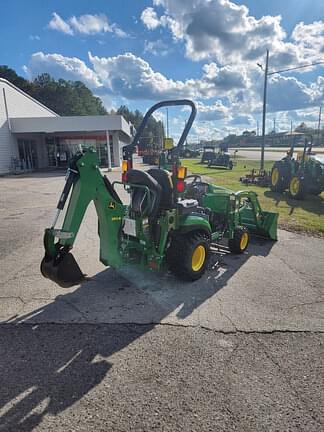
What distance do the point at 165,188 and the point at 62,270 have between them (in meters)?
1.73

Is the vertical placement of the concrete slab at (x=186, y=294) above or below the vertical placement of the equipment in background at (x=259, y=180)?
below

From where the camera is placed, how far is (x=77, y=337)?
3229 mm

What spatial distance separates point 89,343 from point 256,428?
1733mm

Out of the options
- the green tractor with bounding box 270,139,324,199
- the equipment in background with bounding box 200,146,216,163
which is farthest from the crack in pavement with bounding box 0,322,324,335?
the equipment in background with bounding box 200,146,216,163

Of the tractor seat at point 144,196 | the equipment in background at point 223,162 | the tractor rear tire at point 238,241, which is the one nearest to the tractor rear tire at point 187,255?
the tractor seat at point 144,196

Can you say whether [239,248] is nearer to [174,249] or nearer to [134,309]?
[174,249]

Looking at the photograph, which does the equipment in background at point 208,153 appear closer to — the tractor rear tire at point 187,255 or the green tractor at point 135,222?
the green tractor at point 135,222

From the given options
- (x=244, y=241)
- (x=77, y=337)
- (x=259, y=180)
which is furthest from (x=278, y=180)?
(x=77, y=337)

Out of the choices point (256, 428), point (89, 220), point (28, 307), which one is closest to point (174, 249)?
point (28, 307)

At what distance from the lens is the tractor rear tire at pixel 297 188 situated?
37.1 ft

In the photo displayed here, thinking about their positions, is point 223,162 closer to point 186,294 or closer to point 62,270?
point 186,294

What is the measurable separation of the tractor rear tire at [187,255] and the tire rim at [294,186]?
8.28m

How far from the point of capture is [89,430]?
2.15 m

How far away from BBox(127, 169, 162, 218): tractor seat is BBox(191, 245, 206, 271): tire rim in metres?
0.92
